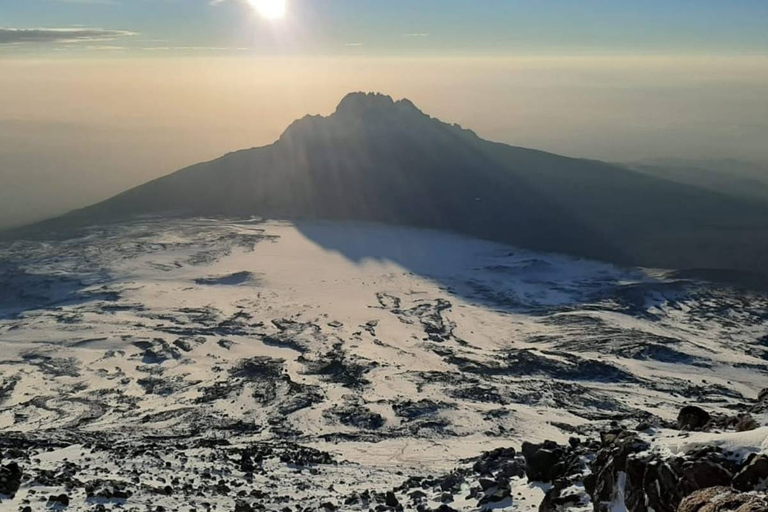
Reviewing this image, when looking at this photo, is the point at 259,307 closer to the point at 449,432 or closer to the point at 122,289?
the point at 122,289

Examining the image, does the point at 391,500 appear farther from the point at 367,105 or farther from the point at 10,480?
the point at 367,105

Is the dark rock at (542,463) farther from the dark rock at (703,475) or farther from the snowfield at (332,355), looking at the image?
the dark rock at (703,475)

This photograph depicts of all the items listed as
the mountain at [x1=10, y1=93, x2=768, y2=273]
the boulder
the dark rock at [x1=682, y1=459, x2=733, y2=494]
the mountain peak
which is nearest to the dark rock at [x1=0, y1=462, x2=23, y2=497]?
the dark rock at [x1=682, y1=459, x2=733, y2=494]

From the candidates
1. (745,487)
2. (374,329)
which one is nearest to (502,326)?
(374,329)

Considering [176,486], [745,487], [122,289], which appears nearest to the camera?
[745,487]

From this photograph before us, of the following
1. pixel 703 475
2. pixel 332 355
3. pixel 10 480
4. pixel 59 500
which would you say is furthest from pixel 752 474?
pixel 332 355

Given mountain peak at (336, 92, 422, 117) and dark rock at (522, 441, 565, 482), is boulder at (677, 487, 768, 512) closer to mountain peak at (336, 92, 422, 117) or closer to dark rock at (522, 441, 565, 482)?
dark rock at (522, 441, 565, 482)
